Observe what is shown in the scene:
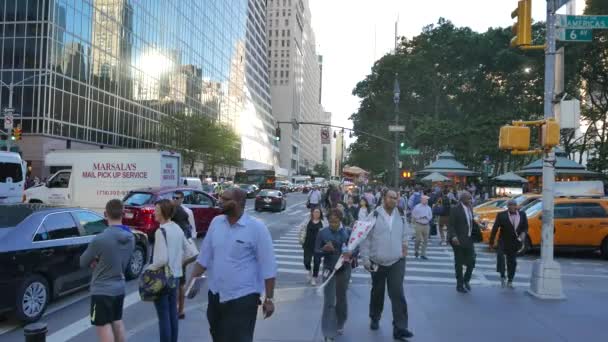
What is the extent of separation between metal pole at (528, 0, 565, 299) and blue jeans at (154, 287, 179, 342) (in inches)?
238

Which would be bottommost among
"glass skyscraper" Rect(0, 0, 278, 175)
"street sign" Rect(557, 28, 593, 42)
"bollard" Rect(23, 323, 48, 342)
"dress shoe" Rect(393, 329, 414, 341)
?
"dress shoe" Rect(393, 329, 414, 341)

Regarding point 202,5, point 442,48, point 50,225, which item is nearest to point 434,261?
point 50,225

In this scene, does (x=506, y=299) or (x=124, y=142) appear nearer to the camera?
(x=506, y=299)

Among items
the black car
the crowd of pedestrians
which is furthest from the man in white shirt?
the black car

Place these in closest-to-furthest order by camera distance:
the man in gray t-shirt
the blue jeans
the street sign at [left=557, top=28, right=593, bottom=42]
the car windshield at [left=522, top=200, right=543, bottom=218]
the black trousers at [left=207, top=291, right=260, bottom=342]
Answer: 1. the black trousers at [left=207, top=291, right=260, bottom=342]
2. the man in gray t-shirt
3. the blue jeans
4. the street sign at [left=557, top=28, right=593, bottom=42]
5. the car windshield at [left=522, top=200, right=543, bottom=218]

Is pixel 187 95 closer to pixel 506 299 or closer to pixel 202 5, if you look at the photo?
pixel 202 5

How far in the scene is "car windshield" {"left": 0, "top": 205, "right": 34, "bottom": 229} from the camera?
22.8 feet

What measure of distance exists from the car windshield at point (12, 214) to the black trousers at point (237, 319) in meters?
4.24

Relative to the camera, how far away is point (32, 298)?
6875 mm

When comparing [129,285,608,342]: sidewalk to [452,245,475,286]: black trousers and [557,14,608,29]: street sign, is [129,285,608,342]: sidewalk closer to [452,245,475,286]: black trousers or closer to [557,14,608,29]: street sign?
[452,245,475,286]: black trousers

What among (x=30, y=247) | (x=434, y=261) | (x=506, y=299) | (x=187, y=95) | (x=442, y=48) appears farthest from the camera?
(x=187, y=95)

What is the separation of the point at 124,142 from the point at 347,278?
1989 inches

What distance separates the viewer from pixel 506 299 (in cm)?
854

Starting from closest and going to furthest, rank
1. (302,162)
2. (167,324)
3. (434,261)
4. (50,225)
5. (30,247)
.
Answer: (167,324)
(30,247)
(50,225)
(434,261)
(302,162)
